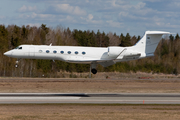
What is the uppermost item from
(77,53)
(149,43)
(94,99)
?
(149,43)

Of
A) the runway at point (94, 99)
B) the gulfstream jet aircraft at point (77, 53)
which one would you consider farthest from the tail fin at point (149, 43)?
the runway at point (94, 99)

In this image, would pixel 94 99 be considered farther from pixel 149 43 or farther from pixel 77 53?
pixel 149 43

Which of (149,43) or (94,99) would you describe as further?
(149,43)

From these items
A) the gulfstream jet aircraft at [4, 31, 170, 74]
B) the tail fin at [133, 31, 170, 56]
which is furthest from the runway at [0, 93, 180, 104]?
the tail fin at [133, 31, 170, 56]

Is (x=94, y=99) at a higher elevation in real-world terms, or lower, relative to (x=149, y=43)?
lower

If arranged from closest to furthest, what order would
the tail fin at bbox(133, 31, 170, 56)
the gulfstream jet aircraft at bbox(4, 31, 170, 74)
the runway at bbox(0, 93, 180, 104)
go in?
the runway at bbox(0, 93, 180, 104) → the gulfstream jet aircraft at bbox(4, 31, 170, 74) → the tail fin at bbox(133, 31, 170, 56)

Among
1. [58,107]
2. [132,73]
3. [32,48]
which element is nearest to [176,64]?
[132,73]

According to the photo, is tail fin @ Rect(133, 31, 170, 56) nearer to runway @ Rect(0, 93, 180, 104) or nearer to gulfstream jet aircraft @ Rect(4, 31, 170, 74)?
gulfstream jet aircraft @ Rect(4, 31, 170, 74)

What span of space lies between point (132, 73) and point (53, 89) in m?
26.1

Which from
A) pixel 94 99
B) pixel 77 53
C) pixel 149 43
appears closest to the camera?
pixel 94 99

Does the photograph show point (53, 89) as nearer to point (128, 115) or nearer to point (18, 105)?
point (18, 105)

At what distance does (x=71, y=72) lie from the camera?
2805 inches

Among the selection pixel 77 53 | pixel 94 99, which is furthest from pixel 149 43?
pixel 94 99

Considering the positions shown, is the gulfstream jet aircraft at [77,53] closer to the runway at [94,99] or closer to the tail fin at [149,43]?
the tail fin at [149,43]
